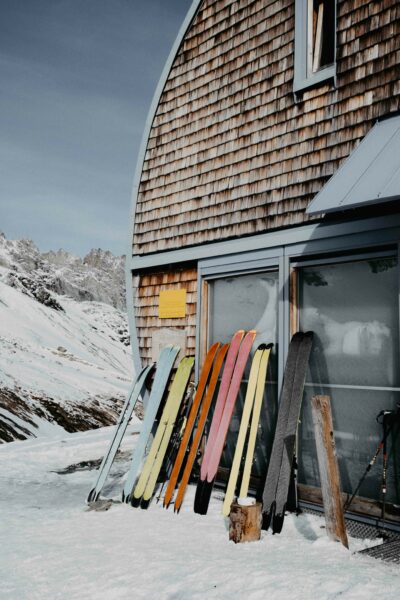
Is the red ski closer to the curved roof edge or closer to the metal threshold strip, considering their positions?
the metal threshold strip

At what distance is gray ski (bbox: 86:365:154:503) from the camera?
647 cm

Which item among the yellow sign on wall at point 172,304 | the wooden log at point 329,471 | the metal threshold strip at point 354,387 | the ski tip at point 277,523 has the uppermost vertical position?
the yellow sign on wall at point 172,304

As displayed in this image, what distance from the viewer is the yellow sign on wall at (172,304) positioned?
7.70 m

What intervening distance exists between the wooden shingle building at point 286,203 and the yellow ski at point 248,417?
223mm

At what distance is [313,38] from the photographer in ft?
21.1

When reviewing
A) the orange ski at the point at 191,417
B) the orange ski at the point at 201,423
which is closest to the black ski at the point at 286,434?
the orange ski at the point at 201,423

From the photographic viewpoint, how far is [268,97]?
6.78 metres

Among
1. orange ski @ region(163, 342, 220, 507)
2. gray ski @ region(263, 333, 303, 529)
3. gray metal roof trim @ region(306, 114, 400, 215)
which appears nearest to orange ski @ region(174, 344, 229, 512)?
orange ski @ region(163, 342, 220, 507)

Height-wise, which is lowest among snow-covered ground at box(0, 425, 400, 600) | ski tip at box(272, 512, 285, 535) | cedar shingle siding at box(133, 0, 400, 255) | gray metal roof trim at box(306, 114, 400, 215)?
snow-covered ground at box(0, 425, 400, 600)

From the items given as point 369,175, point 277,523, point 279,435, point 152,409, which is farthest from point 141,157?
point 277,523

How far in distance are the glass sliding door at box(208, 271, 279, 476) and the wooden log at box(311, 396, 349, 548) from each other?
65.5 inches

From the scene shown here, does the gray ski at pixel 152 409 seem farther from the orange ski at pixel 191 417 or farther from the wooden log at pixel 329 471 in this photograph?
the wooden log at pixel 329 471

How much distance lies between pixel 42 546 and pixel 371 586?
2.72m

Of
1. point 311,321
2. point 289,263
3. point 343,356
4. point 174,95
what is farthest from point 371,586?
point 174,95
